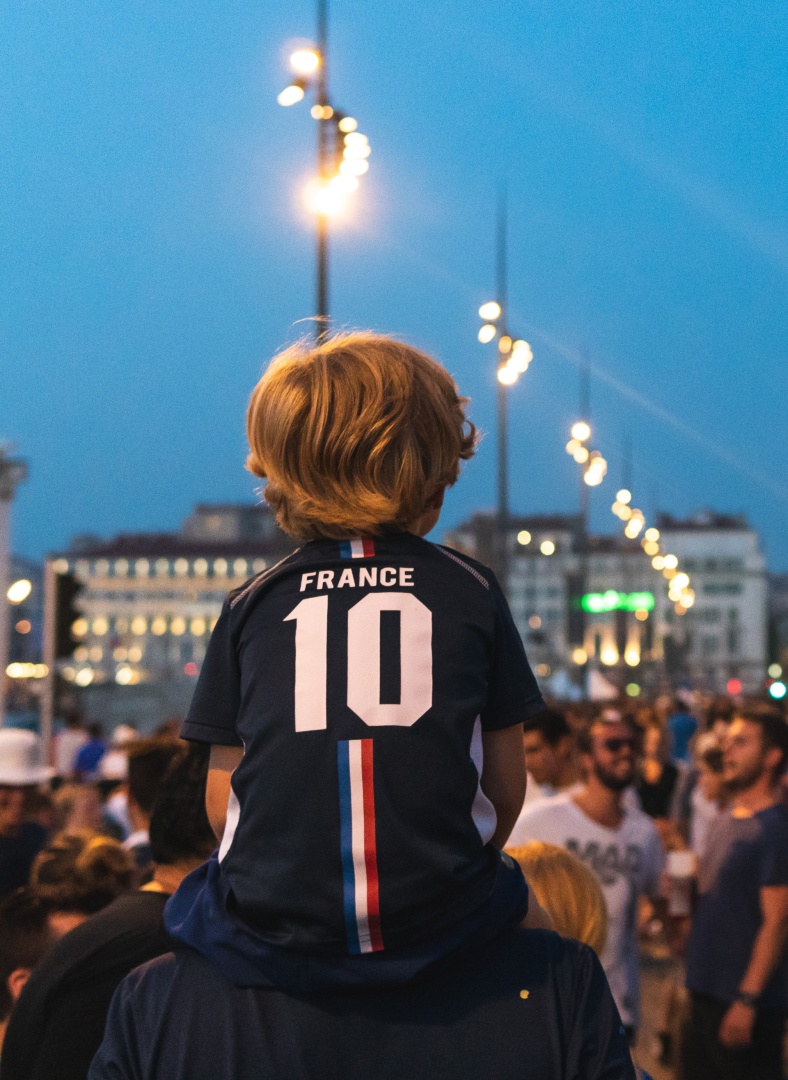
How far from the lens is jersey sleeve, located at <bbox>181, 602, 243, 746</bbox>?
2199mm

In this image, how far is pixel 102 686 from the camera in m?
80.6

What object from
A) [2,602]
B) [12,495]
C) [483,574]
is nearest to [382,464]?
[483,574]

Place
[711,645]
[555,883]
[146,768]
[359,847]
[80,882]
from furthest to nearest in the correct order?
[711,645] → [146,768] → [80,882] → [555,883] → [359,847]

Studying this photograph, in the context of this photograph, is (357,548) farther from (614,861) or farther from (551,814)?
(614,861)

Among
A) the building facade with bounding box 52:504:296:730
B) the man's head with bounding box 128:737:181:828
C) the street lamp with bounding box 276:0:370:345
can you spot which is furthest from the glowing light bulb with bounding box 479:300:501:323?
the building facade with bounding box 52:504:296:730

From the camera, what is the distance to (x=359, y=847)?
201cm

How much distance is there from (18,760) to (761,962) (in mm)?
3679

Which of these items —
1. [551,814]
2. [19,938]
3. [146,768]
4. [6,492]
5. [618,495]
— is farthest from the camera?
[6,492]

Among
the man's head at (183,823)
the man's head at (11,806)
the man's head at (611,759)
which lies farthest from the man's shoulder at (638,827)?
the man's head at (183,823)

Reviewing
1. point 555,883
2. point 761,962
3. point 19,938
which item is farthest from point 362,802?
point 761,962

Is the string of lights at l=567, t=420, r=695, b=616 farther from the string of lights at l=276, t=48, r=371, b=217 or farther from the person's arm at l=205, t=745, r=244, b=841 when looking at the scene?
the person's arm at l=205, t=745, r=244, b=841

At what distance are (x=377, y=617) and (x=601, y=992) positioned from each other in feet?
1.95

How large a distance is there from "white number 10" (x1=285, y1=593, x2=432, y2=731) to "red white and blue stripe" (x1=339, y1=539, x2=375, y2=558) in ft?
0.30

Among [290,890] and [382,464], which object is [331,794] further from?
[382,464]
